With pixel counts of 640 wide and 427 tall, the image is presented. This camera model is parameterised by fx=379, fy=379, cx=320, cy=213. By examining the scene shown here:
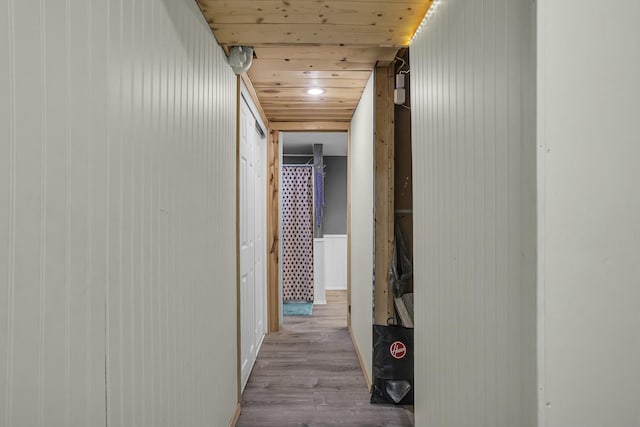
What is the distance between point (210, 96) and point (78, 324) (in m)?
1.34

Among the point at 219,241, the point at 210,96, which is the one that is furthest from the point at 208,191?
the point at 210,96

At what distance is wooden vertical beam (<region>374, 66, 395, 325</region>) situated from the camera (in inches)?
102

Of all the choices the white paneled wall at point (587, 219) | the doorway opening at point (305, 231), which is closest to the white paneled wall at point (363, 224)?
the doorway opening at point (305, 231)

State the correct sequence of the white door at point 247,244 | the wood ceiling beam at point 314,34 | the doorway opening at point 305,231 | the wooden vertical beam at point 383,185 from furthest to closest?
the doorway opening at point 305,231
the white door at point 247,244
the wooden vertical beam at point 383,185
the wood ceiling beam at point 314,34

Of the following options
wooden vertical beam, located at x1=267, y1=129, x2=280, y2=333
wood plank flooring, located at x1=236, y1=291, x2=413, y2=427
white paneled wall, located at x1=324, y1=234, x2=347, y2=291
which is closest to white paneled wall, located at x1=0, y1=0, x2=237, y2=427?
wood plank flooring, located at x1=236, y1=291, x2=413, y2=427

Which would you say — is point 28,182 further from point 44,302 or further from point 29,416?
point 29,416

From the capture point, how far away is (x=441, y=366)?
1.46m

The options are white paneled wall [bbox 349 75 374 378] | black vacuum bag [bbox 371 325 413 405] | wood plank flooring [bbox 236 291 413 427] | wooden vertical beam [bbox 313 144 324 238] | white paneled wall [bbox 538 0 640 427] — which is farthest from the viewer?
wooden vertical beam [bbox 313 144 324 238]

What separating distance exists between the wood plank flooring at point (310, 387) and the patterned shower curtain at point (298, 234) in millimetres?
1318

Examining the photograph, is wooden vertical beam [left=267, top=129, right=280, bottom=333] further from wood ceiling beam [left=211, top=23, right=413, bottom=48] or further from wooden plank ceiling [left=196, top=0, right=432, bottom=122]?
wood ceiling beam [left=211, top=23, right=413, bottom=48]

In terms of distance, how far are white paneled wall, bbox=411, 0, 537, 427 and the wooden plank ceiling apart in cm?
25

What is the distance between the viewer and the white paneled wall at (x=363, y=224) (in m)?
2.79

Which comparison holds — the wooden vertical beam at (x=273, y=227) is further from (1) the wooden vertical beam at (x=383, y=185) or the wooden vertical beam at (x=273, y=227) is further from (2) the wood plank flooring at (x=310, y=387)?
(1) the wooden vertical beam at (x=383, y=185)

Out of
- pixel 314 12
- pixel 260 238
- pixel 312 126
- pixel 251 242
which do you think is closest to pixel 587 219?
pixel 314 12
